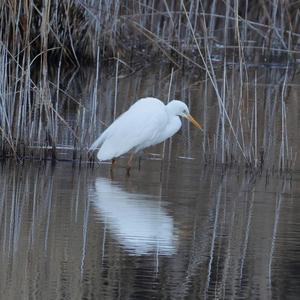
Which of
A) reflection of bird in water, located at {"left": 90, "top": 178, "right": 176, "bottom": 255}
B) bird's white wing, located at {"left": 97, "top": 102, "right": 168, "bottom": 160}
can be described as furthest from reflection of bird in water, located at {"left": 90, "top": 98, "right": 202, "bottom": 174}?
reflection of bird in water, located at {"left": 90, "top": 178, "right": 176, "bottom": 255}

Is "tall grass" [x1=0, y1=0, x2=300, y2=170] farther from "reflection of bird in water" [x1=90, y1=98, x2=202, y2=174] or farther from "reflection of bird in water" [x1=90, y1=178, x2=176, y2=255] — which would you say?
"reflection of bird in water" [x1=90, y1=178, x2=176, y2=255]

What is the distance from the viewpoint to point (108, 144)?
27.6 feet

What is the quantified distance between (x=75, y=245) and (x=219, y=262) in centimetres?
70

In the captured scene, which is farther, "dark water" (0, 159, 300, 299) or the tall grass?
the tall grass

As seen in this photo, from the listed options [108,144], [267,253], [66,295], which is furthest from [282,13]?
[66,295]

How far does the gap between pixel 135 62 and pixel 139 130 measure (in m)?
7.35

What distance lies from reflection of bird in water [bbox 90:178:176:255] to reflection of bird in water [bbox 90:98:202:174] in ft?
3.12

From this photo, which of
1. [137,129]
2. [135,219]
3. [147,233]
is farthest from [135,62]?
[147,233]

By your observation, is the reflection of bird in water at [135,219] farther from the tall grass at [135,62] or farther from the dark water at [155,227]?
the tall grass at [135,62]

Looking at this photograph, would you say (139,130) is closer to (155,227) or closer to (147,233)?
(155,227)

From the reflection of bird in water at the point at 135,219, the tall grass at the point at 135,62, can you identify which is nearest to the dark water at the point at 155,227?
the reflection of bird in water at the point at 135,219

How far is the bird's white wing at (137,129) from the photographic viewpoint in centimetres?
858

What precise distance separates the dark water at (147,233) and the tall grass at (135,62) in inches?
14.6

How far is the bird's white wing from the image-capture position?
8578mm
